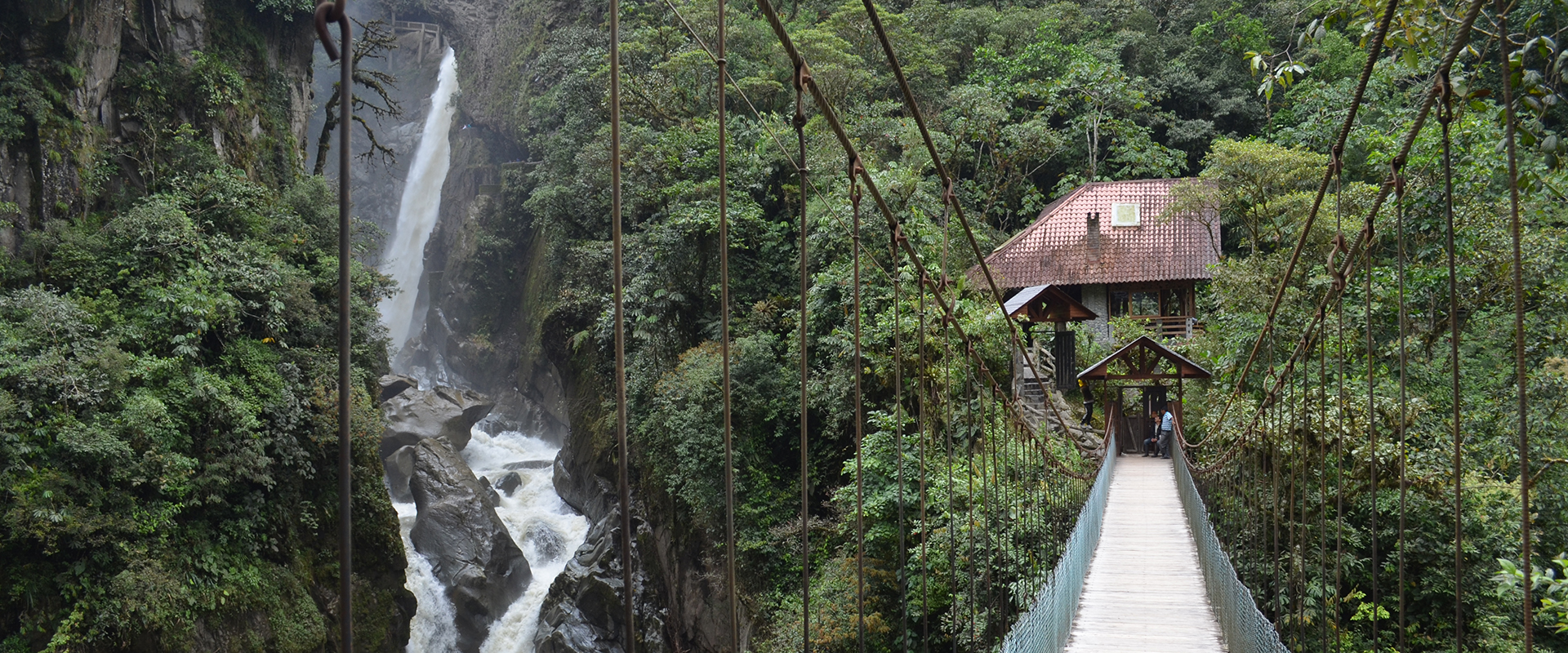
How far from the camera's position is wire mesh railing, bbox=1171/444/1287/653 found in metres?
4.16

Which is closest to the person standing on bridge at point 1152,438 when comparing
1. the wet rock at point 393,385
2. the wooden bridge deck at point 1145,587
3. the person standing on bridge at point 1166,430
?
the person standing on bridge at point 1166,430

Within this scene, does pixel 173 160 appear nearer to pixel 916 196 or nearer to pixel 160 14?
pixel 160 14

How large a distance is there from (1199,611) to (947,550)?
7.78ft

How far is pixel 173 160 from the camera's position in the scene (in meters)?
10.8

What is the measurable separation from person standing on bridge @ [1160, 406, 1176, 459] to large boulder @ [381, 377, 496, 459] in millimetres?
12799

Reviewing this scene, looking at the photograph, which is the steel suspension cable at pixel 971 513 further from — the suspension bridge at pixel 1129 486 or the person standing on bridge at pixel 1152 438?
the person standing on bridge at pixel 1152 438

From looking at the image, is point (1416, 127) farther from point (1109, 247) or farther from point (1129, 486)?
point (1109, 247)

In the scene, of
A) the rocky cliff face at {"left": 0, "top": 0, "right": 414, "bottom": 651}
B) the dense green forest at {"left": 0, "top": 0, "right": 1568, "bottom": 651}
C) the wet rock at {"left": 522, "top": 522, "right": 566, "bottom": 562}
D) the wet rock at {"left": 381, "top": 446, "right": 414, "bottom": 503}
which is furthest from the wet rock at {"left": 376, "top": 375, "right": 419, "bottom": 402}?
the rocky cliff face at {"left": 0, "top": 0, "right": 414, "bottom": 651}

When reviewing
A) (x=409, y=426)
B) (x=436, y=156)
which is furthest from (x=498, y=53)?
→ (x=409, y=426)

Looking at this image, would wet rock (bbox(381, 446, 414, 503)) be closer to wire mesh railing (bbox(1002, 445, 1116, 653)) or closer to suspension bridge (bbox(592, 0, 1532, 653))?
suspension bridge (bbox(592, 0, 1532, 653))

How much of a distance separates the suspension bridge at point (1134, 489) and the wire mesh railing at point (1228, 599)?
0.02 m

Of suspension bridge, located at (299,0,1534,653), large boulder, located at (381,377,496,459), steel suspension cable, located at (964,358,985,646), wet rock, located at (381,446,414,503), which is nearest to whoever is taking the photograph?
suspension bridge, located at (299,0,1534,653)

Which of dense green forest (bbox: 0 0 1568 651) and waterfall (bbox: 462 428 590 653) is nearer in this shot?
dense green forest (bbox: 0 0 1568 651)

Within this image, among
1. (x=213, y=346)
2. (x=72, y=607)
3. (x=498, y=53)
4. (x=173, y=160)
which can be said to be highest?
(x=498, y=53)
